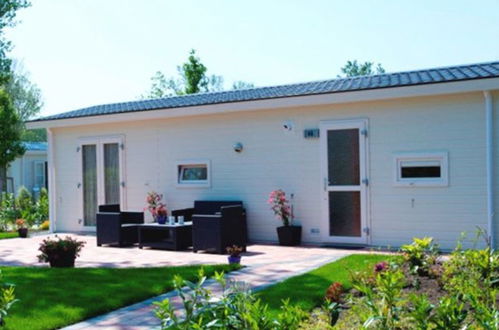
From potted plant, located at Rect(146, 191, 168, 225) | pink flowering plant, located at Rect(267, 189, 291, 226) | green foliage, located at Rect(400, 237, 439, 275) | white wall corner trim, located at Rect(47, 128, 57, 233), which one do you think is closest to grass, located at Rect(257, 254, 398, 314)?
green foliage, located at Rect(400, 237, 439, 275)

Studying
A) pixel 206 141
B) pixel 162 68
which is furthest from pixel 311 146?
pixel 162 68

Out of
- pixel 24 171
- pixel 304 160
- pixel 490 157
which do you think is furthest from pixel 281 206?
pixel 24 171

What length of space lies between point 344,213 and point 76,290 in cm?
520

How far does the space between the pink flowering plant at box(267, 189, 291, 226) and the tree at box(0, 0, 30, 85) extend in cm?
759

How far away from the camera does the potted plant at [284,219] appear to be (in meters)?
10.3

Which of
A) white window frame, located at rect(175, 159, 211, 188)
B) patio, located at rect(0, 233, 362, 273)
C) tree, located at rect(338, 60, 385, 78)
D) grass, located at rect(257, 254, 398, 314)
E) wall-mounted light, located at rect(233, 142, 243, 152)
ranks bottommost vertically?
patio, located at rect(0, 233, 362, 273)

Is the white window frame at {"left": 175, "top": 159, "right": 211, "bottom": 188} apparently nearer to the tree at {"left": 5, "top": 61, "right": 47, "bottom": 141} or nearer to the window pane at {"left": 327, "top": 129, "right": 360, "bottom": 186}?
the window pane at {"left": 327, "top": 129, "right": 360, "bottom": 186}

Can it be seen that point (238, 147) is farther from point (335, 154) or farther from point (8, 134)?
point (8, 134)

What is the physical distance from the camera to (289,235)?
10305 millimetres

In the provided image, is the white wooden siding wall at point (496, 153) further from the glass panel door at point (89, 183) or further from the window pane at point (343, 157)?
the glass panel door at point (89, 183)

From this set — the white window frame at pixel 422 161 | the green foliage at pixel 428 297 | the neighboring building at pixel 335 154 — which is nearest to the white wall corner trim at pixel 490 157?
the neighboring building at pixel 335 154

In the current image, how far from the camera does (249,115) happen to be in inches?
439

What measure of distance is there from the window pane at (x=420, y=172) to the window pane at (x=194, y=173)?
164 inches

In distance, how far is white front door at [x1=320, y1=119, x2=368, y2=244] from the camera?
987 cm
